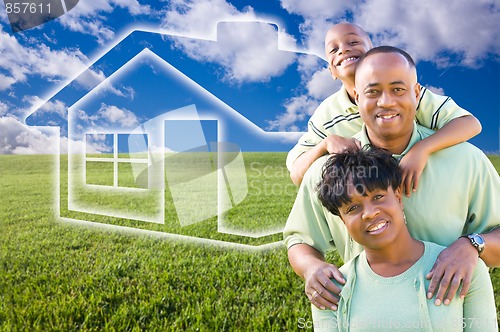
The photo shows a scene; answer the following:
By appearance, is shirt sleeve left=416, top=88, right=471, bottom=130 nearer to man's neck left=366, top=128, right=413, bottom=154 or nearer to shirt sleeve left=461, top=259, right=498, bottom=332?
man's neck left=366, top=128, right=413, bottom=154

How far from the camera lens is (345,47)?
251 centimetres

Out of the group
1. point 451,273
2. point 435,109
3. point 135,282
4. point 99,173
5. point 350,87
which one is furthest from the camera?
point 99,173

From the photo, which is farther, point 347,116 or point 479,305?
point 347,116

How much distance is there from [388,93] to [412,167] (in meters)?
0.26

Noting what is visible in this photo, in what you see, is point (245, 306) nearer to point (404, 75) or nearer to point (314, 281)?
point (314, 281)

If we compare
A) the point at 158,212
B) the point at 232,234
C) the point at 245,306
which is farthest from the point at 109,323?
the point at 158,212

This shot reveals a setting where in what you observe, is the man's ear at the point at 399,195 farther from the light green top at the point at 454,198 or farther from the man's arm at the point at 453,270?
the man's arm at the point at 453,270

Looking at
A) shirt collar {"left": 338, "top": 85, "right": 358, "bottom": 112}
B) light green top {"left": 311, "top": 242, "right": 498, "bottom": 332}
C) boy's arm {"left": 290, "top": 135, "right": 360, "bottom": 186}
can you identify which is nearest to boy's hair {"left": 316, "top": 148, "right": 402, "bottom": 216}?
boy's arm {"left": 290, "top": 135, "right": 360, "bottom": 186}

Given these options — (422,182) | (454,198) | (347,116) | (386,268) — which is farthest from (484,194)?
(347,116)

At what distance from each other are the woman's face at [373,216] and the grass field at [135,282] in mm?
1621

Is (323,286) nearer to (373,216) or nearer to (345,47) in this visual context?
(373,216)

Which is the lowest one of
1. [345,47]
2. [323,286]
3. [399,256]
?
[323,286]

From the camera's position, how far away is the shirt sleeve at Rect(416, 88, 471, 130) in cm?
206

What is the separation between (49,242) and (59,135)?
1.07 metres
